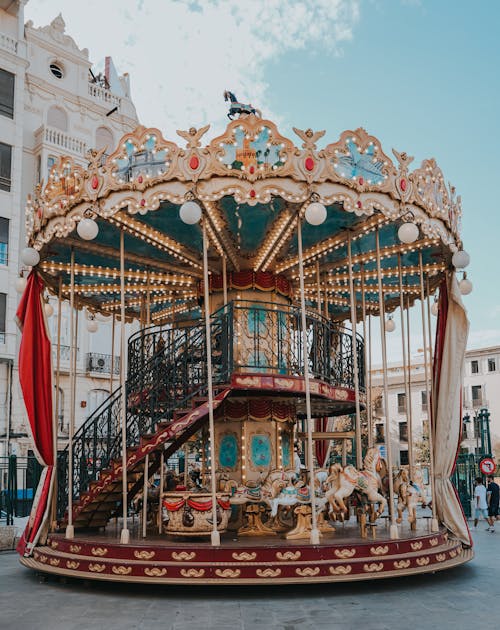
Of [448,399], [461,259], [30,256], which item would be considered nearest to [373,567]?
[448,399]

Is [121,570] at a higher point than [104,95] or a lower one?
lower

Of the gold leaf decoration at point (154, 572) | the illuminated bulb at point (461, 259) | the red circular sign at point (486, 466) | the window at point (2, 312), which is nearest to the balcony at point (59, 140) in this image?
the window at point (2, 312)

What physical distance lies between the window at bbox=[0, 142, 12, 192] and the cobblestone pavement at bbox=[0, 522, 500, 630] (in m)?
20.8

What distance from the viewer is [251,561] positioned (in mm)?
9352

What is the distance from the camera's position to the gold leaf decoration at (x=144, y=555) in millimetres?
9609

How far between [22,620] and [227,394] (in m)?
4.64

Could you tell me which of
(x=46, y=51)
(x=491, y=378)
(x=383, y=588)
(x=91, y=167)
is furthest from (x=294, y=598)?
(x=491, y=378)

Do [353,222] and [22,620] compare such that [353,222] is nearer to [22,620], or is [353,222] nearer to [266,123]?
[266,123]

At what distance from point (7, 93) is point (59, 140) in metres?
2.92

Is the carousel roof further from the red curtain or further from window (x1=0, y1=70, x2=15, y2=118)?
window (x1=0, y1=70, x2=15, y2=118)

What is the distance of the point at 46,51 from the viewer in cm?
3238

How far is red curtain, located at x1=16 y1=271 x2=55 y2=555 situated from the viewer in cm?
1211

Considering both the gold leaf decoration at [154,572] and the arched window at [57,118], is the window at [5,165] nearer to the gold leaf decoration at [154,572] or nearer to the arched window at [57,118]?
the arched window at [57,118]

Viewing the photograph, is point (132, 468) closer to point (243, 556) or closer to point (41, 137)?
point (243, 556)
